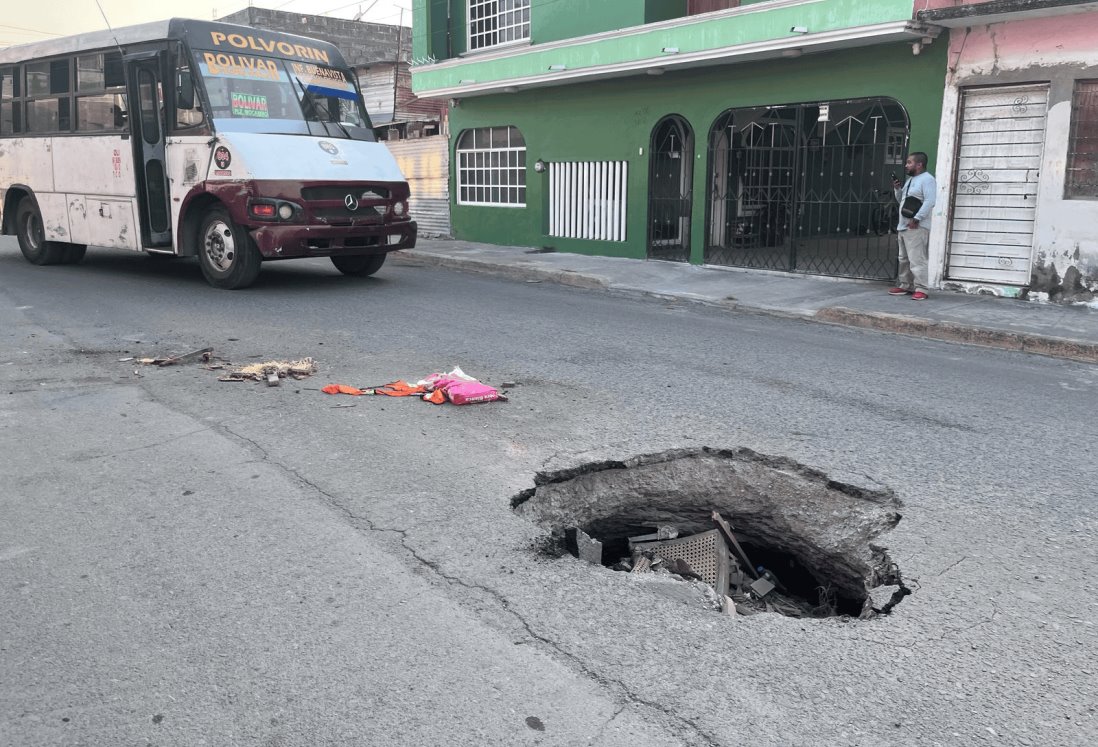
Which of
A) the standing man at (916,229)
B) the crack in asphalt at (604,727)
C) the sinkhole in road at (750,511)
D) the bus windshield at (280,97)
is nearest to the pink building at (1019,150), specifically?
A: the standing man at (916,229)

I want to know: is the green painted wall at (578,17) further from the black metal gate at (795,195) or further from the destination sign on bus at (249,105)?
the destination sign on bus at (249,105)

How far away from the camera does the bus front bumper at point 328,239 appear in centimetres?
998

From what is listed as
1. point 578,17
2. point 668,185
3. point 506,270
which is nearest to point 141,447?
point 506,270

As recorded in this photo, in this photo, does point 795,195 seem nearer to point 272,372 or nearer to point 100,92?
point 272,372

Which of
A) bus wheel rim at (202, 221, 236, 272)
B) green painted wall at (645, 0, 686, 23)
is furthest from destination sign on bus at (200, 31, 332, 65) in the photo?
green painted wall at (645, 0, 686, 23)

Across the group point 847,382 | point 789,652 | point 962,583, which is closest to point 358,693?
point 789,652

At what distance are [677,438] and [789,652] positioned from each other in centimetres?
222

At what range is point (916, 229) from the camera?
10641 millimetres

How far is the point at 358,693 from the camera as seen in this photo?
8.77 feet

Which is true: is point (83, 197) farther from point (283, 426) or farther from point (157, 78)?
point (283, 426)

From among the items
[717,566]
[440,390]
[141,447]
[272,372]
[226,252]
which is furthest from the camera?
[226,252]

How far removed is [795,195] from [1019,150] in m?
3.06

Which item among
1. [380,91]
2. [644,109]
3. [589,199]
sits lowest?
[589,199]

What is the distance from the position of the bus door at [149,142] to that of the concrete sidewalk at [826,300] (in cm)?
519
